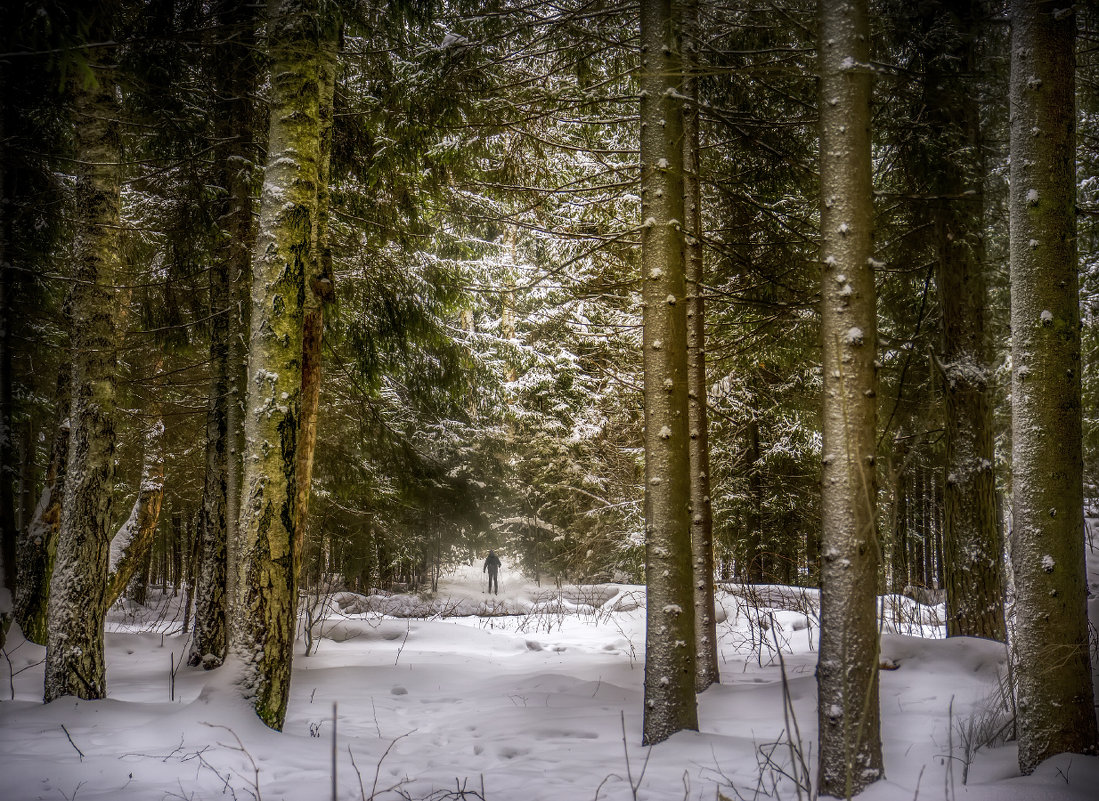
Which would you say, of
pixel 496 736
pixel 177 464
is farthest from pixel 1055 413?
pixel 177 464

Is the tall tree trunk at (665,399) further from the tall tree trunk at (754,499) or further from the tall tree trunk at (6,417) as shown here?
the tall tree trunk at (754,499)

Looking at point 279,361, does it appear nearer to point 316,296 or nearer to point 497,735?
point 316,296

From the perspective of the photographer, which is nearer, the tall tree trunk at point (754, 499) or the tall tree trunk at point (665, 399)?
the tall tree trunk at point (665, 399)

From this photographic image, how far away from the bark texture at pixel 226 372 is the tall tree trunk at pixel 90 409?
1.42 metres

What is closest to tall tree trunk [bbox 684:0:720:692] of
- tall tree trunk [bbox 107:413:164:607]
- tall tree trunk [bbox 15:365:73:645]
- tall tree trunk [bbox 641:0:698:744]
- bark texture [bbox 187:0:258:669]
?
tall tree trunk [bbox 641:0:698:744]

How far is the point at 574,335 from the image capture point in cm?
729

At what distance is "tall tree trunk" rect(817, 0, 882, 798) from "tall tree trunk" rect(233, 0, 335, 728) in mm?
3788

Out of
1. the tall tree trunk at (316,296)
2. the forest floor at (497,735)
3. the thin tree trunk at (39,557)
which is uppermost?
the tall tree trunk at (316,296)

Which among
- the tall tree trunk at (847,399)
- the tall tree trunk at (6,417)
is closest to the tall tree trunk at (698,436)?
the tall tree trunk at (847,399)

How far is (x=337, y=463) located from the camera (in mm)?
11344

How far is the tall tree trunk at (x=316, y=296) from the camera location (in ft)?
17.0

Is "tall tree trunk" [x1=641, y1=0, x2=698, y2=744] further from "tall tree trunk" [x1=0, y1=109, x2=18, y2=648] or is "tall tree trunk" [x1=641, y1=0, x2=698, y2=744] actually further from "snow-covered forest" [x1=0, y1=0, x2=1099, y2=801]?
"tall tree trunk" [x1=0, y1=109, x2=18, y2=648]

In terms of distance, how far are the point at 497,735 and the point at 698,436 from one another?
3.47 meters

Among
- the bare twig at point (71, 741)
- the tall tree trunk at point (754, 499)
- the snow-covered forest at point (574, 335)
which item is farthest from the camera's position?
the tall tree trunk at point (754, 499)
